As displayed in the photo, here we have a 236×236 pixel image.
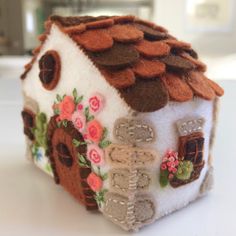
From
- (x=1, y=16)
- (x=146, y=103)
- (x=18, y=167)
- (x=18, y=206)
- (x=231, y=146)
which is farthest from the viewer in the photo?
(x=1, y=16)

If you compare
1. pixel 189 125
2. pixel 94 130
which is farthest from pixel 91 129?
pixel 189 125

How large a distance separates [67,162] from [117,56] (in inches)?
5.9

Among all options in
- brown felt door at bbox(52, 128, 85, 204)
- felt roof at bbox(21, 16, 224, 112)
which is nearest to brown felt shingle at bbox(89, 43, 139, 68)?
felt roof at bbox(21, 16, 224, 112)

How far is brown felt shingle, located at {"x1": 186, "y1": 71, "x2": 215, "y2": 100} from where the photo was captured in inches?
15.2

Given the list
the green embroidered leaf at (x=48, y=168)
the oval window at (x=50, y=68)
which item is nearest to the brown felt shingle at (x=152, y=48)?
the oval window at (x=50, y=68)

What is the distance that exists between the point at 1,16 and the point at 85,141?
1313mm


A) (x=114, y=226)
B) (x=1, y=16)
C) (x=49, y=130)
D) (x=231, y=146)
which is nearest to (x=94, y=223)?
(x=114, y=226)

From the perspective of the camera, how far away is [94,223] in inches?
16.1

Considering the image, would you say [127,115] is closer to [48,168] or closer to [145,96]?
[145,96]

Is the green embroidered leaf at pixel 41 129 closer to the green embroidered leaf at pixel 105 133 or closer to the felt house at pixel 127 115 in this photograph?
the felt house at pixel 127 115

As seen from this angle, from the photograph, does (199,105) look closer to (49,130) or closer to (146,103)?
(146,103)

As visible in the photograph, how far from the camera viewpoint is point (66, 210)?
0.43 meters

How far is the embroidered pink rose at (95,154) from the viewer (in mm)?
377

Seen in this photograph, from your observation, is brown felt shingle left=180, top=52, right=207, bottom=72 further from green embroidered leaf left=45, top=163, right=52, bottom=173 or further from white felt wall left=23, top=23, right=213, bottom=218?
green embroidered leaf left=45, top=163, right=52, bottom=173
